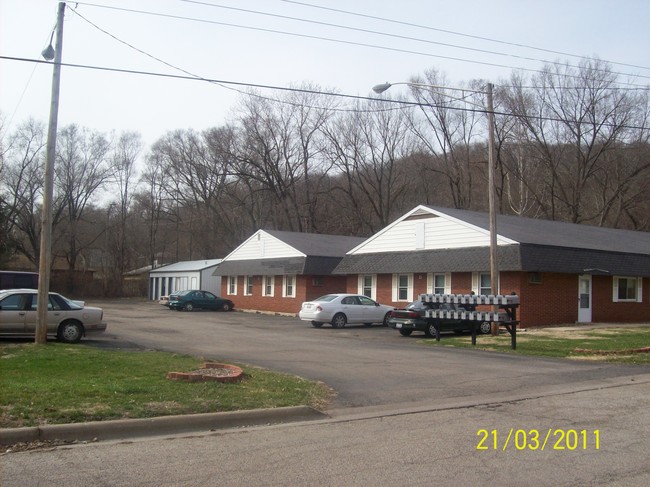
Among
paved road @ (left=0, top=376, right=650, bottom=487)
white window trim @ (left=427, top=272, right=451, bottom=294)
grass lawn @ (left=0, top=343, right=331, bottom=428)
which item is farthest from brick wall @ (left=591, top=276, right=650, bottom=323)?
paved road @ (left=0, top=376, right=650, bottom=487)

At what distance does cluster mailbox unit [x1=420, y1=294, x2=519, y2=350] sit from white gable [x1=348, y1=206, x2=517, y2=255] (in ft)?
22.3

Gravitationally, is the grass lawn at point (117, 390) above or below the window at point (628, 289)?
below

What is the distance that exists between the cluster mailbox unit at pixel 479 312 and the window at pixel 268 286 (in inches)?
827

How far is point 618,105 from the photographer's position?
48.2 metres

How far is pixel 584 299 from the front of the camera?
1121 inches

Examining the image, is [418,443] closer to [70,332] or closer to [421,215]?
[70,332]

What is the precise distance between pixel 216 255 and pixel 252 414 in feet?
211

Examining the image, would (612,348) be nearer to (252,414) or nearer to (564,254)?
(564,254)

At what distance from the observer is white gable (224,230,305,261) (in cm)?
3991

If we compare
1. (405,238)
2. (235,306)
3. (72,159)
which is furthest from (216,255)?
(405,238)

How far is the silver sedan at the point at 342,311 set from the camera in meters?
28.0

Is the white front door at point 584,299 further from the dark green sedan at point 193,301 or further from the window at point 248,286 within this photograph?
the dark green sedan at point 193,301

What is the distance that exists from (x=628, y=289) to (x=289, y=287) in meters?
19.1

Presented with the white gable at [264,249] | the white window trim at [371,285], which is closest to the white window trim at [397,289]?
the white window trim at [371,285]
